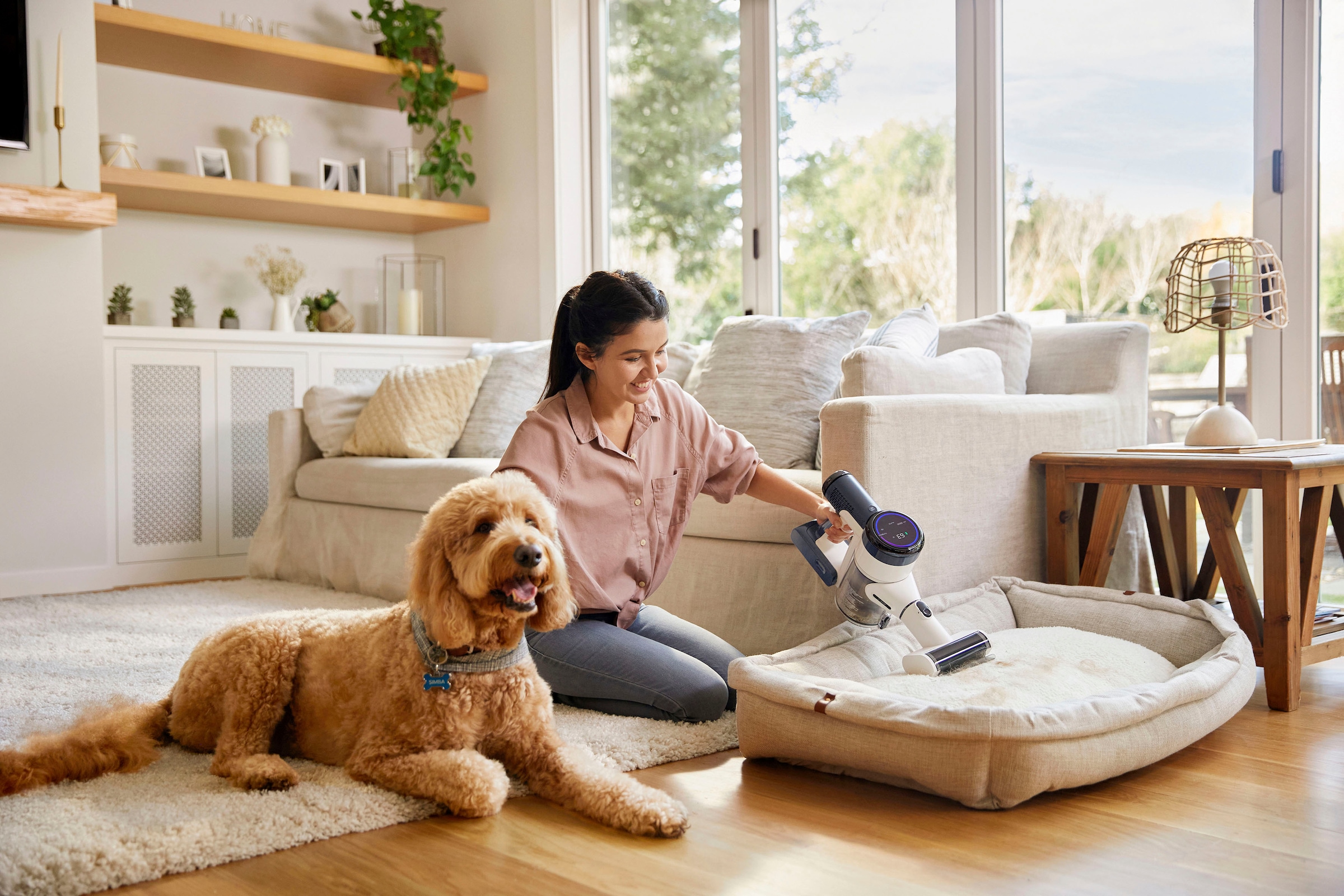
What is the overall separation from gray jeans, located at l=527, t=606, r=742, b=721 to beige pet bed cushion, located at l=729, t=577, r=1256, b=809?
0.57 feet

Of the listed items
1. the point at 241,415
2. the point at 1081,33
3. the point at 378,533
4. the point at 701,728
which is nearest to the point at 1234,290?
the point at 1081,33

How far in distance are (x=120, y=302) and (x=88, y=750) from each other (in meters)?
3.16

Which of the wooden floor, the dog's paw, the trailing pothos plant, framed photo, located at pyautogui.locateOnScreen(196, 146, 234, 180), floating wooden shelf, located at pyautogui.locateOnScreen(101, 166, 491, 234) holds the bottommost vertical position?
the wooden floor

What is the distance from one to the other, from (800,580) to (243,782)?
124 cm

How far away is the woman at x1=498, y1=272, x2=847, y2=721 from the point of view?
2045 mm

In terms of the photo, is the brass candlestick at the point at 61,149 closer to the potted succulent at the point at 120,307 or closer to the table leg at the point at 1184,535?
the potted succulent at the point at 120,307

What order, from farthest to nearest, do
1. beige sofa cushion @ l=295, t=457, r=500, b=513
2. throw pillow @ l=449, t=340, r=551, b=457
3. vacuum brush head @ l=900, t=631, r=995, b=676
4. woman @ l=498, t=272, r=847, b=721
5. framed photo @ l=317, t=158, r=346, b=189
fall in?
1. framed photo @ l=317, t=158, r=346, b=189
2. throw pillow @ l=449, t=340, r=551, b=457
3. beige sofa cushion @ l=295, t=457, r=500, b=513
4. woman @ l=498, t=272, r=847, b=721
5. vacuum brush head @ l=900, t=631, r=995, b=676

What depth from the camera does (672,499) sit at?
223 cm

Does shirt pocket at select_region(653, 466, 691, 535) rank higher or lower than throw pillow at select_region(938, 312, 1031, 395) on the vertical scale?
lower

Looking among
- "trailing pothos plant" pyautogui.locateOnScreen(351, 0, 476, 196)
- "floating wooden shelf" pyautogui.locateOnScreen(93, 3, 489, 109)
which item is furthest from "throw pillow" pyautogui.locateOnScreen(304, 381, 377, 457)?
"floating wooden shelf" pyautogui.locateOnScreen(93, 3, 489, 109)

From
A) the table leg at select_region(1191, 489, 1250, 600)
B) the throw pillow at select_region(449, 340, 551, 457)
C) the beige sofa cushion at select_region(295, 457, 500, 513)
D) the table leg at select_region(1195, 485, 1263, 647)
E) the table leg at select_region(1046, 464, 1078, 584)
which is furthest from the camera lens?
the throw pillow at select_region(449, 340, 551, 457)

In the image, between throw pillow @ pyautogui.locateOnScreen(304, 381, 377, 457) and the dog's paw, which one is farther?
throw pillow @ pyautogui.locateOnScreen(304, 381, 377, 457)

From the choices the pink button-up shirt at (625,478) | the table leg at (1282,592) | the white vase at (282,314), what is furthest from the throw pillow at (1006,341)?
the white vase at (282,314)

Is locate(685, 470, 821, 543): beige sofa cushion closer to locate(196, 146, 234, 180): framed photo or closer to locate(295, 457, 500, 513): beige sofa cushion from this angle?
locate(295, 457, 500, 513): beige sofa cushion
